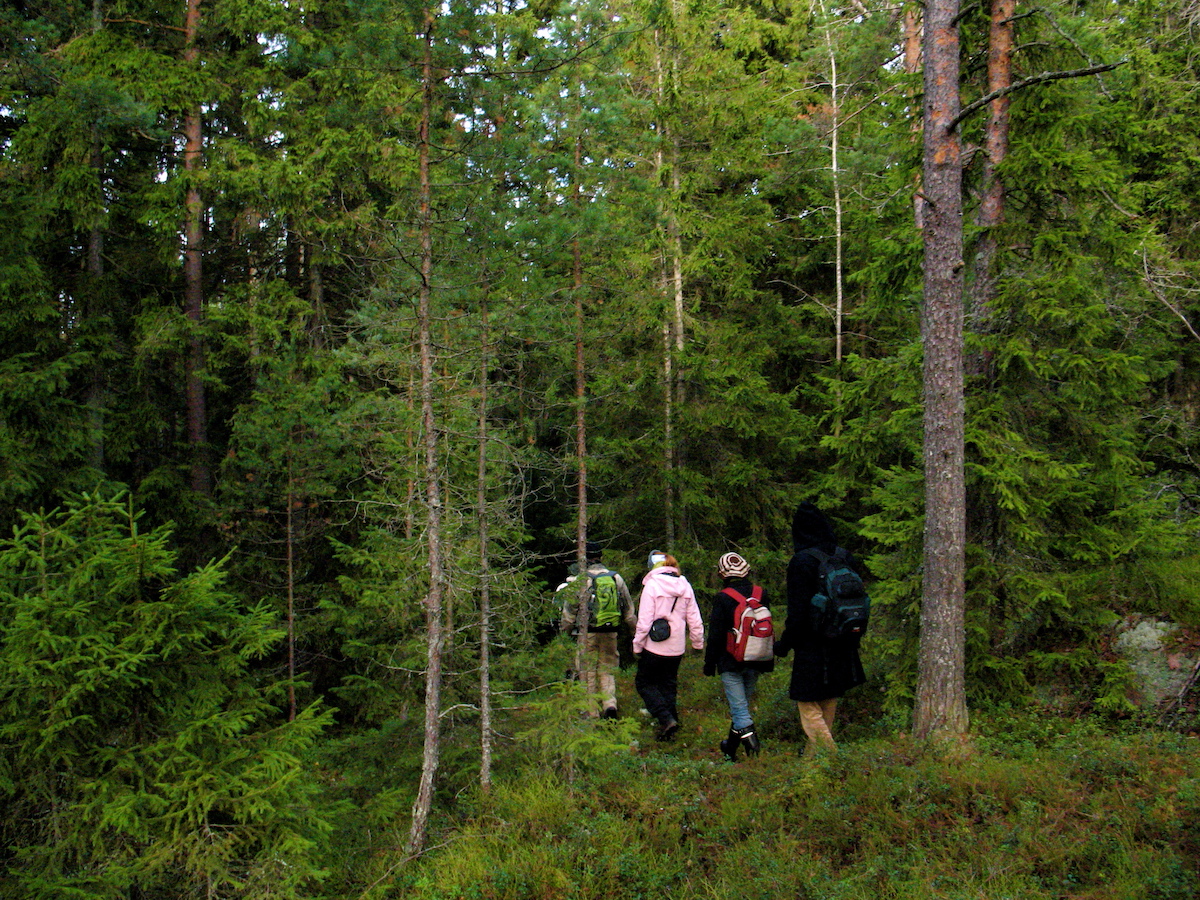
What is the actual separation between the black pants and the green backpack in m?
0.84

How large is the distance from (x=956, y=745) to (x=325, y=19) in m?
16.2

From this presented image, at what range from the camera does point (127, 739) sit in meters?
5.03

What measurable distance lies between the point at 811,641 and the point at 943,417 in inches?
93.4

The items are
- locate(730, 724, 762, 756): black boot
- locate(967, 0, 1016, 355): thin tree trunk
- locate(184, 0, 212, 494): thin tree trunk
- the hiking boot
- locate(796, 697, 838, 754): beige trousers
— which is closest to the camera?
locate(796, 697, 838, 754): beige trousers

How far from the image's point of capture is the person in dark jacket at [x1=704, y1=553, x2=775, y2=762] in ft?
25.7

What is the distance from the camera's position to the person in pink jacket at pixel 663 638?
8633 mm

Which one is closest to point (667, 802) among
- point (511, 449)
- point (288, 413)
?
point (511, 449)

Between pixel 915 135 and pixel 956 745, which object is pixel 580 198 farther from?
pixel 956 745

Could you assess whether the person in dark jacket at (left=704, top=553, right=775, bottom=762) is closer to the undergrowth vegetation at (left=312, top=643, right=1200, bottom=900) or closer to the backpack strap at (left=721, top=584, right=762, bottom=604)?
the backpack strap at (left=721, top=584, right=762, bottom=604)

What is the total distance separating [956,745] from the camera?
255 inches

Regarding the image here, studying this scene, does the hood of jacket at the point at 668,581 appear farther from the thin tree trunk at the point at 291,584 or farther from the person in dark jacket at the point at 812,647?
the thin tree trunk at the point at 291,584

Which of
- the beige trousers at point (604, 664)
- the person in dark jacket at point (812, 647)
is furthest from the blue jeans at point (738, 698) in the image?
the beige trousers at point (604, 664)

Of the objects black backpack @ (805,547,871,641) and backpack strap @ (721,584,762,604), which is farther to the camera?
backpack strap @ (721,584,762,604)

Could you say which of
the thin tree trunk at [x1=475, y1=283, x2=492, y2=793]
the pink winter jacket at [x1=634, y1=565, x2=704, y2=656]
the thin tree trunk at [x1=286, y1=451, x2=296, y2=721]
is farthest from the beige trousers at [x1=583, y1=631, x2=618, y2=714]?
the thin tree trunk at [x1=286, y1=451, x2=296, y2=721]
